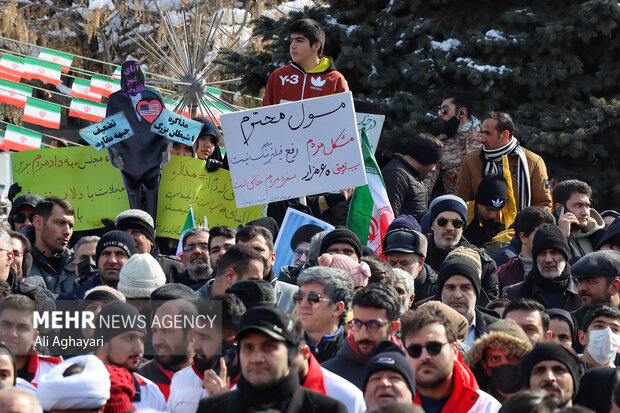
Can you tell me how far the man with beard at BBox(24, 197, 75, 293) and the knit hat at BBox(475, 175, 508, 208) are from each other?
3288mm

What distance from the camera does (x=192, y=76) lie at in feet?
55.7

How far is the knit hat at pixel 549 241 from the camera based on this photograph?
332 inches

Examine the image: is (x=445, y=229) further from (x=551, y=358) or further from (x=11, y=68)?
(x=11, y=68)

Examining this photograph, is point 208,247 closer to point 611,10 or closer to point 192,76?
point 611,10

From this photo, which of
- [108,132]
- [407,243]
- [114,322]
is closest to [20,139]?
[108,132]

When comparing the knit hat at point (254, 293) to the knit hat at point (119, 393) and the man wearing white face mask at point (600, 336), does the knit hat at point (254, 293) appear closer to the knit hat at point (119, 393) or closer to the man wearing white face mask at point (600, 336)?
the knit hat at point (119, 393)

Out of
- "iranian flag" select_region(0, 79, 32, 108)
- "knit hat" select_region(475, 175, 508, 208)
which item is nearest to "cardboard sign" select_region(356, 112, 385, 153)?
"knit hat" select_region(475, 175, 508, 208)

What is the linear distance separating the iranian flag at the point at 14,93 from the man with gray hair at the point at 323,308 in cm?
1370

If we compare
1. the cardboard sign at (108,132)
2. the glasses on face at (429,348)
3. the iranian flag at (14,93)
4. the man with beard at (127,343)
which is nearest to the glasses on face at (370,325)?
the glasses on face at (429,348)

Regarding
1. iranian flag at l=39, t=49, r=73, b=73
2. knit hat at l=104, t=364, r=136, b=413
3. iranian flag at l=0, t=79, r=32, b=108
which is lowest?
knit hat at l=104, t=364, r=136, b=413

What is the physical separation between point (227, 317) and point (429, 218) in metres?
3.24

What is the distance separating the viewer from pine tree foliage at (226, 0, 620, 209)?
11.9 meters

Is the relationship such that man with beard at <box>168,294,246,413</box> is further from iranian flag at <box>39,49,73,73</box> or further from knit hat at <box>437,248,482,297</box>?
iranian flag at <box>39,49,73,73</box>

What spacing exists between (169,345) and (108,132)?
4157 millimetres
